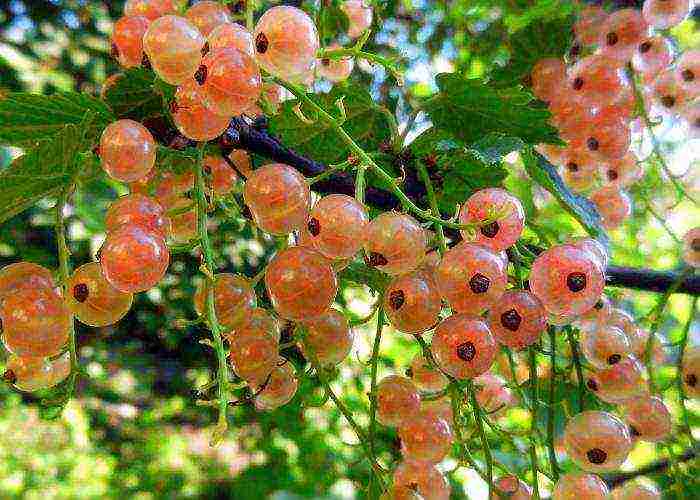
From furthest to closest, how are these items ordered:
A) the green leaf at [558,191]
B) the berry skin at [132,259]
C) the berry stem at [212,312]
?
the green leaf at [558,191], the berry skin at [132,259], the berry stem at [212,312]

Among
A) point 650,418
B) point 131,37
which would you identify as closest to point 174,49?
point 131,37

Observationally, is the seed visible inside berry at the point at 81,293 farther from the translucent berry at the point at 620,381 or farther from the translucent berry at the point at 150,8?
the translucent berry at the point at 620,381

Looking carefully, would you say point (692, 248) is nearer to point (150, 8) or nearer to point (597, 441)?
point (597, 441)

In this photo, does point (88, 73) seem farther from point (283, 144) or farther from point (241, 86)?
point (241, 86)

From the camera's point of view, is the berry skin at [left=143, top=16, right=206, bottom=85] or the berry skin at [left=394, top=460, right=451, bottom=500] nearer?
the berry skin at [left=143, top=16, right=206, bottom=85]

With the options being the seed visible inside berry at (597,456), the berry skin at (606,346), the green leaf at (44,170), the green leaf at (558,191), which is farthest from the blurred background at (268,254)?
the green leaf at (44,170)

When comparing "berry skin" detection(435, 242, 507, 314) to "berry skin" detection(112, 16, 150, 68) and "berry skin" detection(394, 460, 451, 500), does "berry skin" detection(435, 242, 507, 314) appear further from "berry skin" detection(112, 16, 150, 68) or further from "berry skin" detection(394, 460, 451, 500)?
"berry skin" detection(112, 16, 150, 68)

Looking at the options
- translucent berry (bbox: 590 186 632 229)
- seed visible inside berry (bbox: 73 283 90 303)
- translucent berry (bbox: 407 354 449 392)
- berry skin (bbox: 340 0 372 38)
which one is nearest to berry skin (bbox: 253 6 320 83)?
seed visible inside berry (bbox: 73 283 90 303)
